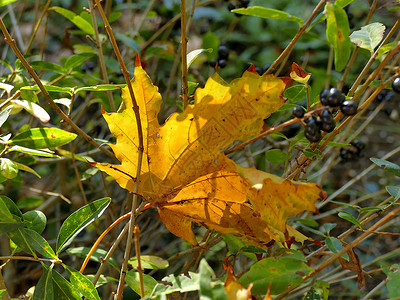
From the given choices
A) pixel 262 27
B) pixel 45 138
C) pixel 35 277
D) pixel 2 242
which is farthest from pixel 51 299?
pixel 262 27

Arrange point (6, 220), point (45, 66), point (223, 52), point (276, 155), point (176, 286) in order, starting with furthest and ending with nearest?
point (223, 52), point (45, 66), point (276, 155), point (6, 220), point (176, 286)

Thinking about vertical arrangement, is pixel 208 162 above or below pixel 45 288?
above

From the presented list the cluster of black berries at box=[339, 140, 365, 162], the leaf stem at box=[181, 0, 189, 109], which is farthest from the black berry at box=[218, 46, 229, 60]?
the leaf stem at box=[181, 0, 189, 109]

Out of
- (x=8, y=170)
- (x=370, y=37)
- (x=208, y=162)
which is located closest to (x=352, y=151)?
(x=370, y=37)

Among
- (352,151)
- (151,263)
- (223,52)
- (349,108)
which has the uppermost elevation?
(349,108)

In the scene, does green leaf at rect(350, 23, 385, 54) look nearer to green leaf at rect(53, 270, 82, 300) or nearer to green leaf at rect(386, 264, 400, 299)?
green leaf at rect(386, 264, 400, 299)

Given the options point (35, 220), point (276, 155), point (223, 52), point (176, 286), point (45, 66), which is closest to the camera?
point (176, 286)

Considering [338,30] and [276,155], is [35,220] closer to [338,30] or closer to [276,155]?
[276,155]

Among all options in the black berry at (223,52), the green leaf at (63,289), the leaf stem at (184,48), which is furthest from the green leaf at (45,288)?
the black berry at (223,52)
